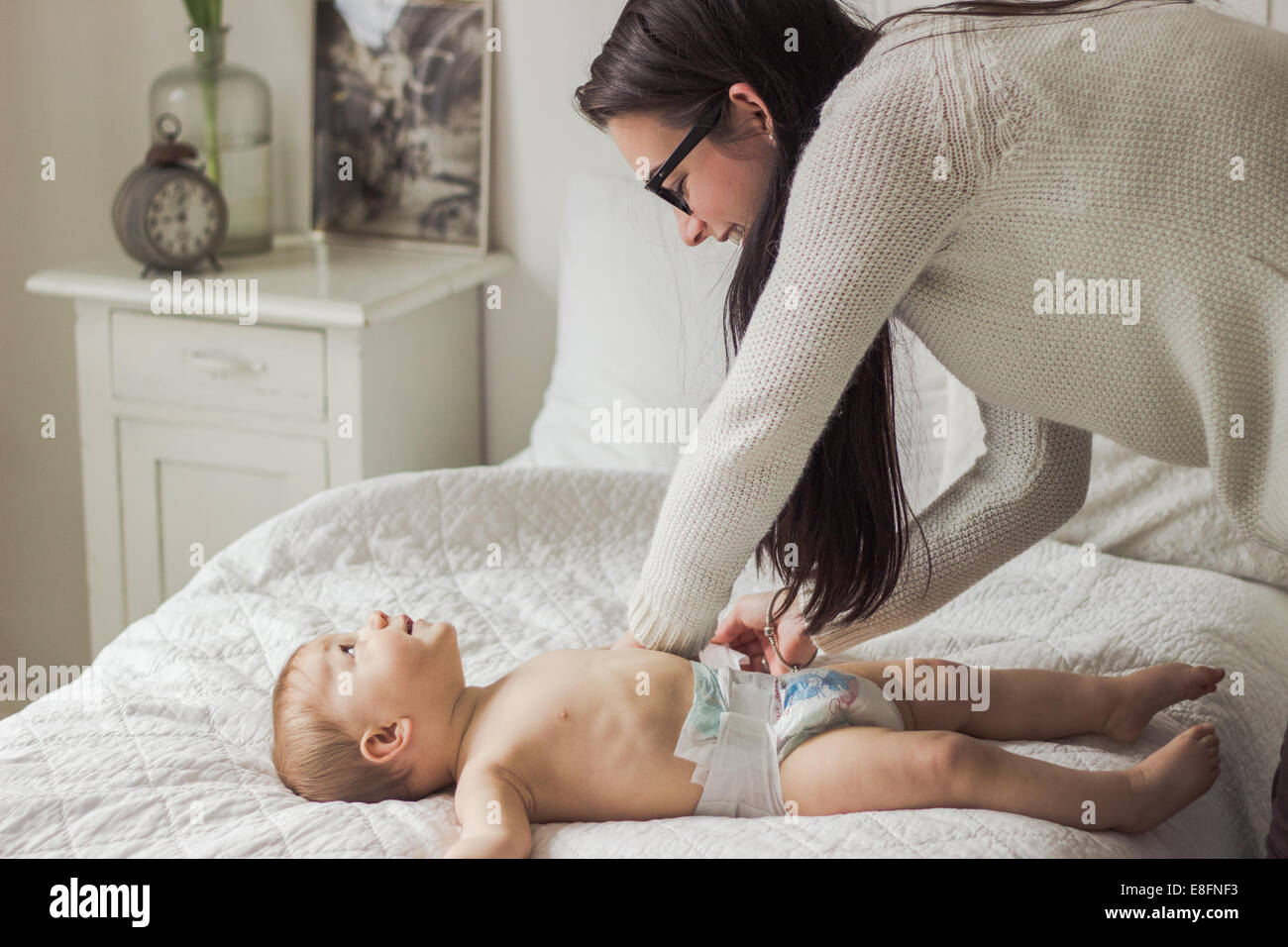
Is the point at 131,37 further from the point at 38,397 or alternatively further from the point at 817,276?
the point at 817,276

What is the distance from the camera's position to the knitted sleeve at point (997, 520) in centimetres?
119

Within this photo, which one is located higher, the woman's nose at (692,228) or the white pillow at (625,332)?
the woman's nose at (692,228)

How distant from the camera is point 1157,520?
1601 millimetres

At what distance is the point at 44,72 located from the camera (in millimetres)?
2250

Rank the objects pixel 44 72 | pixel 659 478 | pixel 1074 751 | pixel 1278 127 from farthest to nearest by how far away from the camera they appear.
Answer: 1. pixel 44 72
2. pixel 659 478
3. pixel 1074 751
4. pixel 1278 127

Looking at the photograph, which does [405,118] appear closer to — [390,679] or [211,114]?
[211,114]

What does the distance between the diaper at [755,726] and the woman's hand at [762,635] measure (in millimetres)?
95

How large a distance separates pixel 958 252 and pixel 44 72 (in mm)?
1968

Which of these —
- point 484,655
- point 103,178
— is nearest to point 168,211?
point 103,178

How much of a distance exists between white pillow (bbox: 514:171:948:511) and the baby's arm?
2.98ft

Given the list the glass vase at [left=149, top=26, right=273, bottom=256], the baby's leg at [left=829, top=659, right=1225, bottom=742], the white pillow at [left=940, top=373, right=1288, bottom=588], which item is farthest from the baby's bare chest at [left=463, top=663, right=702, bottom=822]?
the glass vase at [left=149, top=26, right=273, bottom=256]

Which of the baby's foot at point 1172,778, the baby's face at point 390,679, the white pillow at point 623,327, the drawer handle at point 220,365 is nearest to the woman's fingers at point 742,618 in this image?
the baby's face at point 390,679

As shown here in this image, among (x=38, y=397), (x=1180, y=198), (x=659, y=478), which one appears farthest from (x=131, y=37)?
(x=1180, y=198)

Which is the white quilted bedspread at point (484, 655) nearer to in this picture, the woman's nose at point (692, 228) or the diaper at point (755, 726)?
the diaper at point (755, 726)
